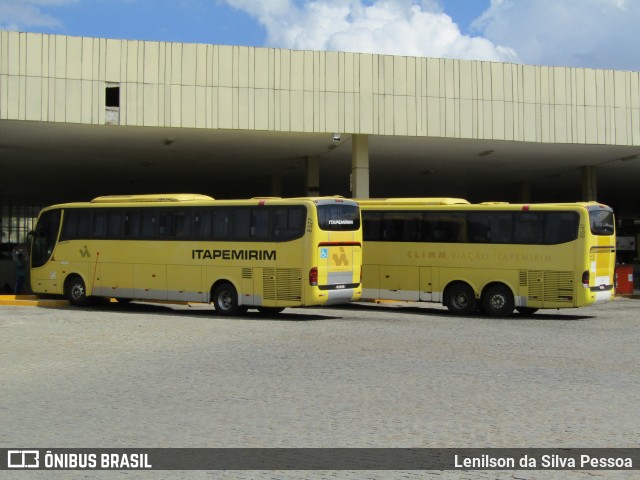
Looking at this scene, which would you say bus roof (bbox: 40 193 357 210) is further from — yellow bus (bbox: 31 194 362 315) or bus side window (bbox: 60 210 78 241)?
bus side window (bbox: 60 210 78 241)

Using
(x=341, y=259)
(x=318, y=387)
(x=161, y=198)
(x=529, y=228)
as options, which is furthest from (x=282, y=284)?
(x=318, y=387)

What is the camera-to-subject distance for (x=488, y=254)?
2291 cm

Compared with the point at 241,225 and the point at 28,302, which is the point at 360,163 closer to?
the point at 241,225

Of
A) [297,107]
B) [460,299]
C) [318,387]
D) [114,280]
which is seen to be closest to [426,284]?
[460,299]

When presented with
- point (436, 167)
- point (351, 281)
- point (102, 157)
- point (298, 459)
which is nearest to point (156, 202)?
point (351, 281)

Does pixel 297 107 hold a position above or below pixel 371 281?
above

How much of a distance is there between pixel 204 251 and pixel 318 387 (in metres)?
12.7

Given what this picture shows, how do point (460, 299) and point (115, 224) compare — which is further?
point (115, 224)

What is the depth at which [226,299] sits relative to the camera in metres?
22.9

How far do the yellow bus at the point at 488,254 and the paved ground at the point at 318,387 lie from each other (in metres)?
2.46

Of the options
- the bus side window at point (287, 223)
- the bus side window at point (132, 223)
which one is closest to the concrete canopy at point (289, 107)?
→ the bus side window at point (132, 223)

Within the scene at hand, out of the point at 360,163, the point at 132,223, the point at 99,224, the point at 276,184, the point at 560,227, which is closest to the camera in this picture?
the point at 560,227

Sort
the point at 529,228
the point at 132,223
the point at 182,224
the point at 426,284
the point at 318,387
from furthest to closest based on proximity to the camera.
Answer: the point at 132,223
the point at 426,284
the point at 182,224
the point at 529,228
the point at 318,387

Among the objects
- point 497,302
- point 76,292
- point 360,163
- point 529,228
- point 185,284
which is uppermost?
point 360,163
